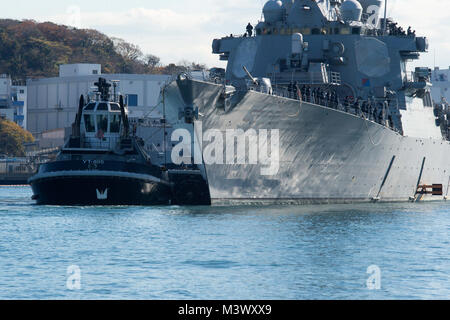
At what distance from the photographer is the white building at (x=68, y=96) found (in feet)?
342

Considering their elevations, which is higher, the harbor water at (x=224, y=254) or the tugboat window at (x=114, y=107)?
the tugboat window at (x=114, y=107)

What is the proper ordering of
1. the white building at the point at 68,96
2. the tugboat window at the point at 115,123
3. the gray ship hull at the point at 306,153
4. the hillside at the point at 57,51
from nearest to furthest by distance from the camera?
1. the gray ship hull at the point at 306,153
2. the tugboat window at the point at 115,123
3. the white building at the point at 68,96
4. the hillside at the point at 57,51

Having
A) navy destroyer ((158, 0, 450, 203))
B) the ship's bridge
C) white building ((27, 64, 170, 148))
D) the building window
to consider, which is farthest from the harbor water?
the building window

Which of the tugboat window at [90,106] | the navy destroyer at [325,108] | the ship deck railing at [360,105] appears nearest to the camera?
the navy destroyer at [325,108]

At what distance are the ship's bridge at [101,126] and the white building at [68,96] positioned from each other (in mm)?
51784

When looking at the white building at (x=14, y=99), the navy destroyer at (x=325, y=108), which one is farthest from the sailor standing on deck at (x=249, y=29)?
the white building at (x=14, y=99)

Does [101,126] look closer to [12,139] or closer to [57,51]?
[12,139]

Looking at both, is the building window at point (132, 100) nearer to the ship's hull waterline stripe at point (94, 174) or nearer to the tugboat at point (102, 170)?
the tugboat at point (102, 170)

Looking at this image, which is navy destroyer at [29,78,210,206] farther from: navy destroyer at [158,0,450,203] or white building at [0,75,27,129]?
white building at [0,75,27,129]

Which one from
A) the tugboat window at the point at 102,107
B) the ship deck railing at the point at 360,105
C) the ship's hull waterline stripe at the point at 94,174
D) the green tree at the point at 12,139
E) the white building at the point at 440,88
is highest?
the white building at the point at 440,88

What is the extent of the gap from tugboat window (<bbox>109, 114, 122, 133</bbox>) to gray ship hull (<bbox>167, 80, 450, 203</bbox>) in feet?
27.5

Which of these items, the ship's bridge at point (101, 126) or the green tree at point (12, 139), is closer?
the ship's bridge at point (101, 126)

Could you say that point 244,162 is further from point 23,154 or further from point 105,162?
point 23,154

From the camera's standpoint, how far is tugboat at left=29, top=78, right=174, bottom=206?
137 feet
